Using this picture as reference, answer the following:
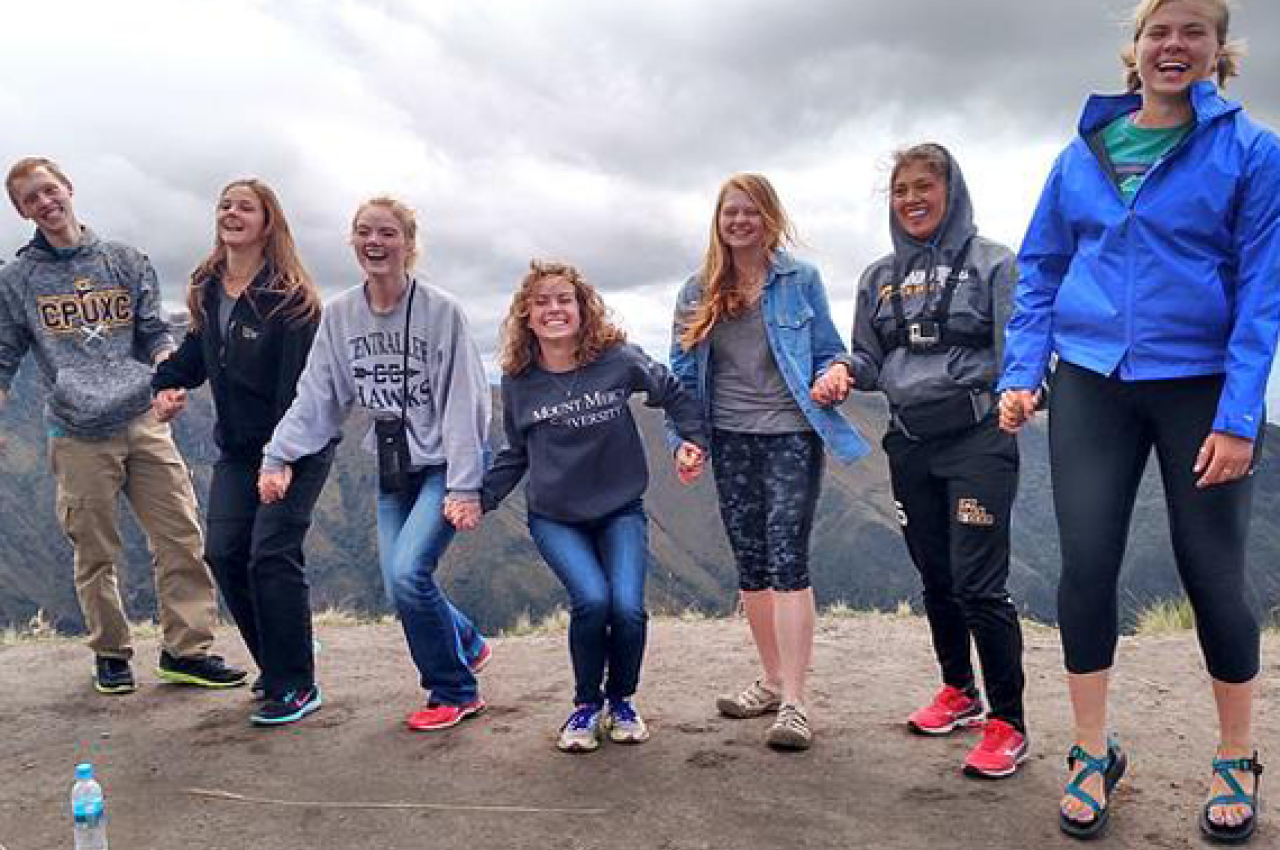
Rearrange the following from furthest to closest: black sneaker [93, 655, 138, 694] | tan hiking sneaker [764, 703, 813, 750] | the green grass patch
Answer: the green grass patch → black sneaker [93, 655, 138, 694] → tan hiking sneaker [764, 703, 813, 750]

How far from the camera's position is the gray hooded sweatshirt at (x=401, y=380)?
18.3 feet

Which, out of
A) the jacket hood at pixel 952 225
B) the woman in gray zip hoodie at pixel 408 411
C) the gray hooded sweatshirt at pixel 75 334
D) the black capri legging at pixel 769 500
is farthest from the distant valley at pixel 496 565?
the jacket hood at pixel 952 225

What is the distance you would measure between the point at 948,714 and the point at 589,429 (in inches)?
93.1

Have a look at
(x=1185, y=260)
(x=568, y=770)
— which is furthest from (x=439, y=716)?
(x=1185, y=260)

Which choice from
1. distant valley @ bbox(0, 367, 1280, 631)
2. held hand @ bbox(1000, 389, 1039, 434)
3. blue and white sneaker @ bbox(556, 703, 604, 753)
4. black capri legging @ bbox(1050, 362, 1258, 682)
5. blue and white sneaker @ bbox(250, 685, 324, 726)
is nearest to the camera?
black capri legging @ bbox(1050, 362, 1258, 682)

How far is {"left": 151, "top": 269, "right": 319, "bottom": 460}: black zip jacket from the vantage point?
593 centimetres

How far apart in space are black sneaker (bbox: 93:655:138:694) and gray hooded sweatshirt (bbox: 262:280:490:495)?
224 cm

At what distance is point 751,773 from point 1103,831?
1.51m

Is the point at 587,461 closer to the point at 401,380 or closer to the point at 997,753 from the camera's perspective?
the point at 401,380

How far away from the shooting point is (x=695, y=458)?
17.4ft

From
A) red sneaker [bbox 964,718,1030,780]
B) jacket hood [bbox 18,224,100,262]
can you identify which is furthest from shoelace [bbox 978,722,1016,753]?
jacket hood [bbox 18,224,100,262]

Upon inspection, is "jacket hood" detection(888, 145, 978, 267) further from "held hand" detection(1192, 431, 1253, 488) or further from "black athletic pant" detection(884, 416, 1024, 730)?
"held hand" detection(1192, 431, 1253, 488)

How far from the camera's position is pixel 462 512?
17.7ft

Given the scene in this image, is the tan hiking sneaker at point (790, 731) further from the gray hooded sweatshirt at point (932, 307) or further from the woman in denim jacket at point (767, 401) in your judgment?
the gray hooded sweatshirt at point (932, 307)
